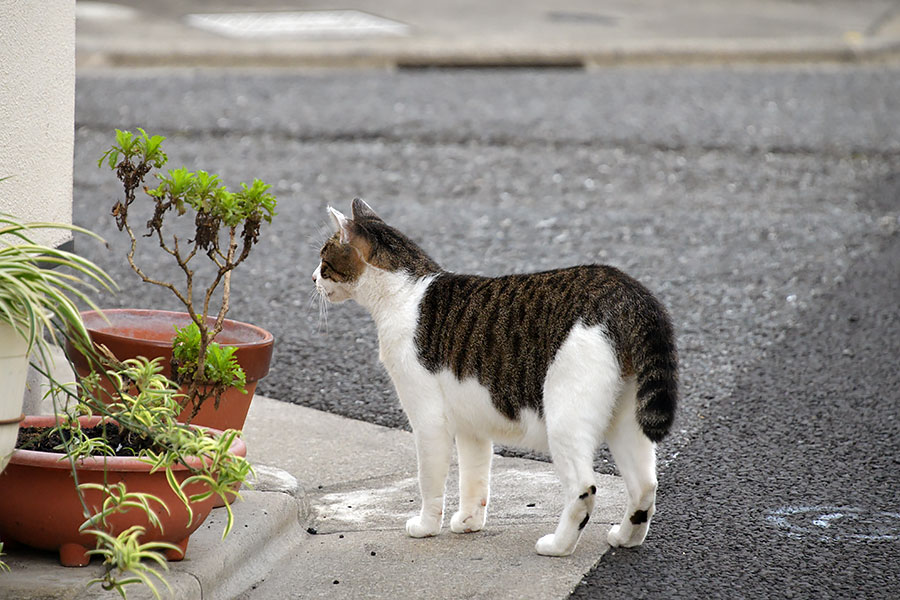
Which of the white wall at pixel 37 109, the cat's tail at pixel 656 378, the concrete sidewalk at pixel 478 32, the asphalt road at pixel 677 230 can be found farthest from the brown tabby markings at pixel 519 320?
the concrete sidewalk at pixel 478 32

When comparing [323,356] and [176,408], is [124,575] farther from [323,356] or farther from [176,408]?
[323,356]

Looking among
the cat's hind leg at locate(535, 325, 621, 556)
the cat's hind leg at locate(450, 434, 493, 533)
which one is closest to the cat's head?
the cat's hind leg at locate(450, 434, 493, 533)

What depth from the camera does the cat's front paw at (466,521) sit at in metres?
3.87

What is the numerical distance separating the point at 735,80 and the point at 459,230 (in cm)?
580

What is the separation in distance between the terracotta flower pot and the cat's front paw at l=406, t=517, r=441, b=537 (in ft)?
2.74

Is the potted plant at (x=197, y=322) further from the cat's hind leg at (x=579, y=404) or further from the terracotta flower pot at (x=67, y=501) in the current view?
the cat's hind leg at (x=579, y=404)

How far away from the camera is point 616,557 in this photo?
3.65 meters

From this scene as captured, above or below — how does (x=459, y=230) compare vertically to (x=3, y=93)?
below

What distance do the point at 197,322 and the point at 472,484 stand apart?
1073 mm

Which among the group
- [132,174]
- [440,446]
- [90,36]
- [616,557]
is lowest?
[616,557]

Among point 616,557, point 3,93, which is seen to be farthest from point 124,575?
point 3,93

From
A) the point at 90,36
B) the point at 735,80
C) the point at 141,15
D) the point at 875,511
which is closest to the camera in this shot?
the point at 875,511

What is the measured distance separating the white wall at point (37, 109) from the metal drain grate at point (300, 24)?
980 cm

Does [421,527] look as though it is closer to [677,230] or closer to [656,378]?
[656,378]
